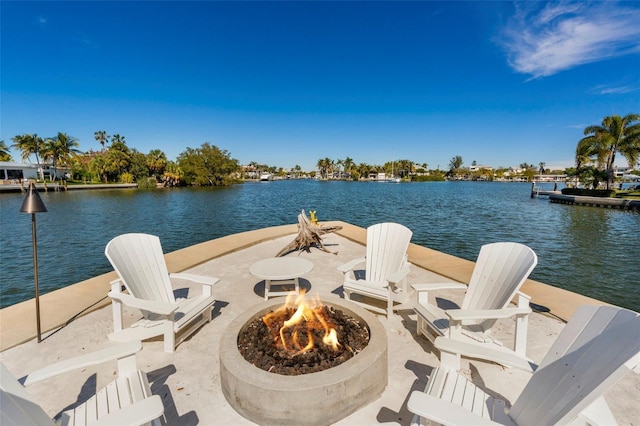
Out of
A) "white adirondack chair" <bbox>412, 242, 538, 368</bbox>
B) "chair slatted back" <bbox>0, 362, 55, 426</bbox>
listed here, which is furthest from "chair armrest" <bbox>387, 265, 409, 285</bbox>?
"chair slatted back" <bbox>0, 362, 55, 426</bbox>

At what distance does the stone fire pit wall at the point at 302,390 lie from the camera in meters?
1.83

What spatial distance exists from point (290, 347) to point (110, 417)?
128 centimetres

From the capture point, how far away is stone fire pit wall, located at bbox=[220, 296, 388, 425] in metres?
1.83

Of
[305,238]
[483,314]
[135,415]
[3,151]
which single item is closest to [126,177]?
[3,151]

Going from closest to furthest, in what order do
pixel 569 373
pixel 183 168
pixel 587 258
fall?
pixel 569 373
pixel 587 258
pixel 183 168

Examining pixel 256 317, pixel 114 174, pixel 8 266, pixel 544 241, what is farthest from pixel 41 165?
pixel 544 241

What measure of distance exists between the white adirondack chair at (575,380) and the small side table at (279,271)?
2512 millimetres

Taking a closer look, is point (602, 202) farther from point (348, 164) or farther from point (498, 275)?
point (348, 164)

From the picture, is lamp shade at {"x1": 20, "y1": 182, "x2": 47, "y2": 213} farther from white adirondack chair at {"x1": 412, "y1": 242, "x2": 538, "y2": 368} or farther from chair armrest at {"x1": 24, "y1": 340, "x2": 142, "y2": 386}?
white adirondack chair at {"x1": 412, "y1": 242, "x2": 538, "y2": 368}

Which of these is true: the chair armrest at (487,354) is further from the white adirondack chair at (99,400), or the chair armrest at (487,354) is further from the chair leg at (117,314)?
the chair leg at (117,314)

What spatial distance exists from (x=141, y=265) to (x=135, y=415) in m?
2.22

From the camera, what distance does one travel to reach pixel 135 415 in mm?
1328

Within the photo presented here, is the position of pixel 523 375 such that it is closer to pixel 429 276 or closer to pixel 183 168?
pixel 429 276

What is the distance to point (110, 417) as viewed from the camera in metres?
1.31
